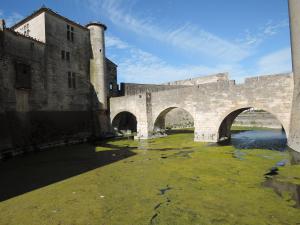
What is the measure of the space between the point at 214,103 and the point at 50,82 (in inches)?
543

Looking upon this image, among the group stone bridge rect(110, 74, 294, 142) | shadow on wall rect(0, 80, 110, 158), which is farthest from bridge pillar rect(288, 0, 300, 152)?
shadow on wall rect(0, 80, 110, 158)

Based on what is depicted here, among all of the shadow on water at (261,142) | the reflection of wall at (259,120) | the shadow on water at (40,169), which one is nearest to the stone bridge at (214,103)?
the shadow on water at (261,142)

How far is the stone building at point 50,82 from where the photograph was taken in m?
16.6

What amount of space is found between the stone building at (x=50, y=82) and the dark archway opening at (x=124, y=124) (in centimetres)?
193

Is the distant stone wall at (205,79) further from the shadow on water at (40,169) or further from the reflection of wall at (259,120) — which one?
the shadow on water at (40,169)

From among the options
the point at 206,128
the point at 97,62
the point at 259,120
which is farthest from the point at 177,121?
the point at 206,128

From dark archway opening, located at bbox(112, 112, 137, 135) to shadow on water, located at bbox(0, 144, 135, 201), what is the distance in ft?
41.7

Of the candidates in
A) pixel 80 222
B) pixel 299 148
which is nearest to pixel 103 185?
pixel 80 222

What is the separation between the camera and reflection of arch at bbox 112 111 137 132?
28.5 m

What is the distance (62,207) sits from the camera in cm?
696

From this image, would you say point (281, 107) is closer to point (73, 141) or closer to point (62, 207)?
point (62, 207)

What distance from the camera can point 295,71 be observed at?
541 inches

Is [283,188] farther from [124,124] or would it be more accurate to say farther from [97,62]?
[124,124]

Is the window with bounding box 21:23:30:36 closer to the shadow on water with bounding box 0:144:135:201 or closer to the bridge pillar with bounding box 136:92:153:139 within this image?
the shadow on water with bounding box 0:144:135:201
